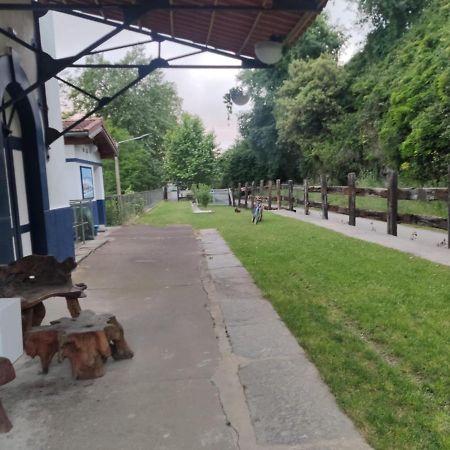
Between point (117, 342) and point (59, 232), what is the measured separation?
430 centimetres

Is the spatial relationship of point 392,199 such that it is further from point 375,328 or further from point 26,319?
point 26,319

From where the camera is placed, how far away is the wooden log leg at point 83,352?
10.7ft

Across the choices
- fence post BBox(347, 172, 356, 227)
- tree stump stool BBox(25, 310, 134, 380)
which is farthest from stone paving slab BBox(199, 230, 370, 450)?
fence post BBox(347, 172, 356, 227)

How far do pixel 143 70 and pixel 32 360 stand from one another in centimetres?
381

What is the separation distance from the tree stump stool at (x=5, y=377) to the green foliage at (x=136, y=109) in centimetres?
A: 3608

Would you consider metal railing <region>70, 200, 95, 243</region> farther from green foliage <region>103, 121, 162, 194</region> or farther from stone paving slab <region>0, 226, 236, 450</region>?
green foliage <region>103, 121, 162, 194</region>

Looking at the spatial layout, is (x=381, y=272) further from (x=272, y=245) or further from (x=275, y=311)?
(x=272, y=245)

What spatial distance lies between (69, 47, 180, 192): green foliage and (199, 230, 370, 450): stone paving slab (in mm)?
34778

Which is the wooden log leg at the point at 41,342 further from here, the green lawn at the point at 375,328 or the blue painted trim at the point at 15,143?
the blue painted trim at the point at 15,143

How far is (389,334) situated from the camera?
3.96 m

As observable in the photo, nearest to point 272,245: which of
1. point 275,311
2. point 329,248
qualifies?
point 329,248

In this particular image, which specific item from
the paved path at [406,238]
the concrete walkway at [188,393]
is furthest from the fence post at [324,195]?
the concrete walkway at [188,393]

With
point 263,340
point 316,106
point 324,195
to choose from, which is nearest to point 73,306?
point 263,340

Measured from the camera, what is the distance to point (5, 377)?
2527 mm
